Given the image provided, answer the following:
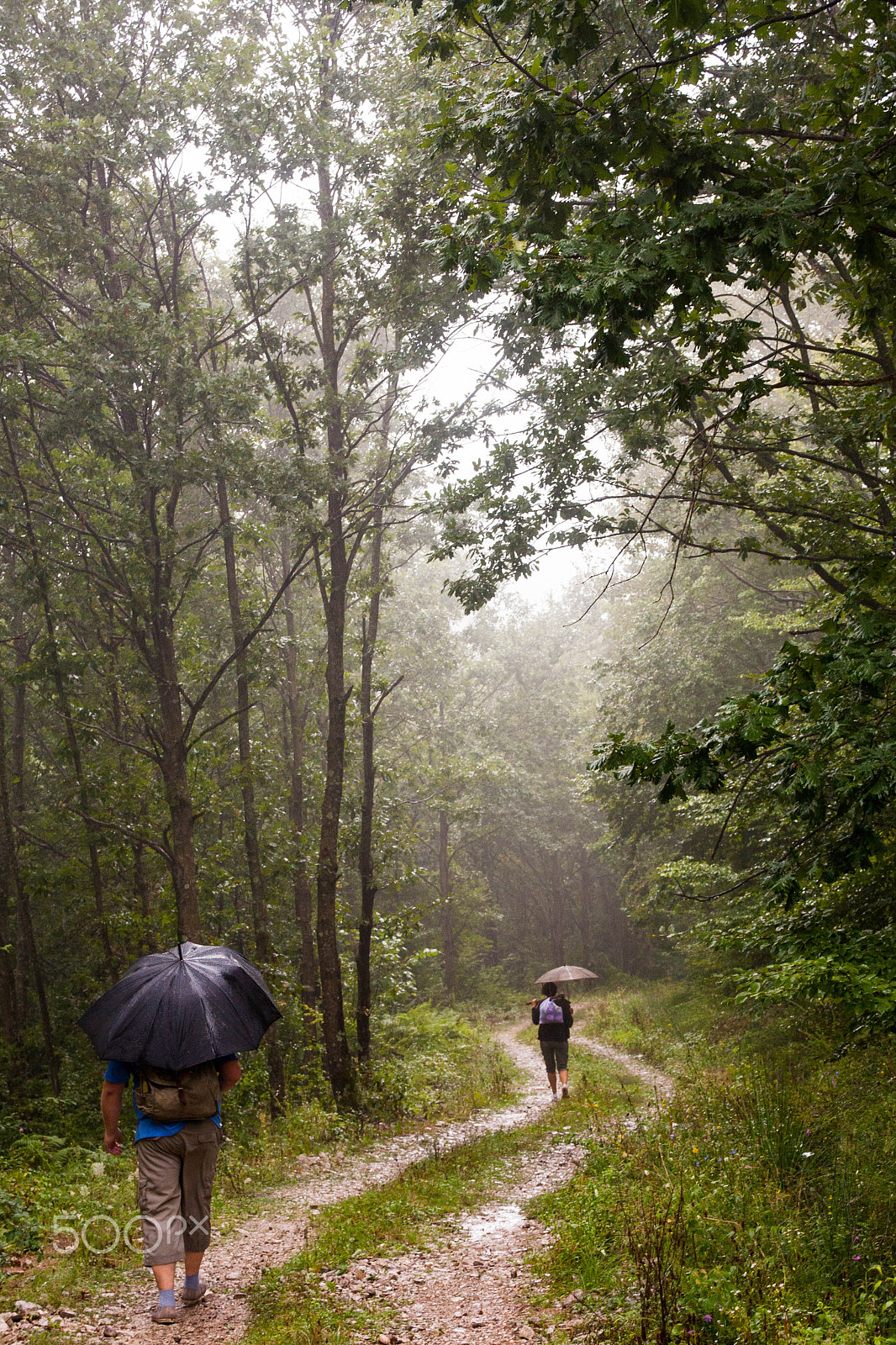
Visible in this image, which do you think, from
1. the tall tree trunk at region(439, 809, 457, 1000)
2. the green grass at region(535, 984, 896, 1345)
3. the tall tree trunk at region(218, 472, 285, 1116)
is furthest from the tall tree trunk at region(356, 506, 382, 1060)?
the tall tree trunk at region(439, 809, 457, 1000)

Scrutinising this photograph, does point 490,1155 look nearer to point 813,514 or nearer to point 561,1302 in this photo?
point 561,1302

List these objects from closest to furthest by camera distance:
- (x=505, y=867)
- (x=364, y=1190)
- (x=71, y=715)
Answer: (x=364, y=1190), (x=71, y=715), (x=505, y=867)

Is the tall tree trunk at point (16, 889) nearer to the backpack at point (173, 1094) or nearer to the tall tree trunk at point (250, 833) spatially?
the tall tree trunk at point (250, 833)

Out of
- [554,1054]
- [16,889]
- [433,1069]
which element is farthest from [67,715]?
[554,1054]

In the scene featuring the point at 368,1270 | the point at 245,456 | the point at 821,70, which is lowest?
the point at 368,1270

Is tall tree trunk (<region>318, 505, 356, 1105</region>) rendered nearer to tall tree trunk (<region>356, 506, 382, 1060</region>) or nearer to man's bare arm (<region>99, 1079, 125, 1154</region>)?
tall tree trunk (<region>356, 506, 382, 1060</region>)

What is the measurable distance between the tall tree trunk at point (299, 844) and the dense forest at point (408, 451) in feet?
0.47

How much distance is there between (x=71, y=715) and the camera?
12867mm

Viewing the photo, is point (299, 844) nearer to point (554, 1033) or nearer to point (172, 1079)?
point (554, 1033)

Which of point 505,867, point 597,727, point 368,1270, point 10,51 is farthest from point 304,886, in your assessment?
point 505,867

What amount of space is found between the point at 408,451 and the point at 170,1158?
10054mm

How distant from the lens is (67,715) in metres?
12.7

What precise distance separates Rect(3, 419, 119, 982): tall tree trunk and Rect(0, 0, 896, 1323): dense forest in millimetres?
126

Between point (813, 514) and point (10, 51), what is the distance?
11.6 m
